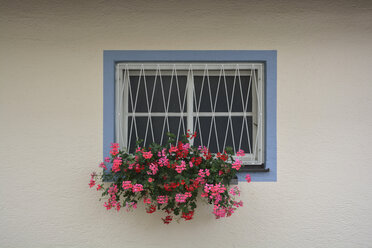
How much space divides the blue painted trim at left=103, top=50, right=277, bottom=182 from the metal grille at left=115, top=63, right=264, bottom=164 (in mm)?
111

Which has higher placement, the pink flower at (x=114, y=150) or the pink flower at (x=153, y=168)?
the pink flower at (x=114, y=150)

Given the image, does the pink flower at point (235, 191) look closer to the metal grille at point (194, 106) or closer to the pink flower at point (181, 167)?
the metal grille at point (194, 106)

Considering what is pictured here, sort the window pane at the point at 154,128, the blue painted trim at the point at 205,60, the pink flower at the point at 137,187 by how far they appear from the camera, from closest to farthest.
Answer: the pink flower at the point at 137,187
the blue painted trim at the point at 205,60
the window pane at the point at 154,128

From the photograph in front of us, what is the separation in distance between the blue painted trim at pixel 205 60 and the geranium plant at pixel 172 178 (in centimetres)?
28

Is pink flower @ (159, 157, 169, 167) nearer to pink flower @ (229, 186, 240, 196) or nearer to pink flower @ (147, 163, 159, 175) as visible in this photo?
pink flower @ (147, 163, 159, 175)

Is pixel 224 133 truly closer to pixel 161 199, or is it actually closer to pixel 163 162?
pixel 163 162

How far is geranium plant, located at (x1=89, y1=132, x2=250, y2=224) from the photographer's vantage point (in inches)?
89.4

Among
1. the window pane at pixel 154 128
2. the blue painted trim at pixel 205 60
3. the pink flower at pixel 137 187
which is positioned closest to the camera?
the pink flower at pixel 137 187

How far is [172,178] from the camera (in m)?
2.30

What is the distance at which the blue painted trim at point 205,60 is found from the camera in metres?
2.58

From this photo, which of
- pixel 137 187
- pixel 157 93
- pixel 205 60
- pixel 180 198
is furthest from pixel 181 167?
pixel 205 60

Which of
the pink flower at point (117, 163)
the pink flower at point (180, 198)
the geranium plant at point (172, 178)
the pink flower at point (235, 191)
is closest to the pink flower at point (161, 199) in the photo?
the geranium plant at point (172, 178)

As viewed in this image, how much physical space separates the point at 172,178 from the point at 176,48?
1145 mm

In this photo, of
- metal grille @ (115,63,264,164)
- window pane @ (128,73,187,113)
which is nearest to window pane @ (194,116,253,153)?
metal grille @ (115,63,264,164)
